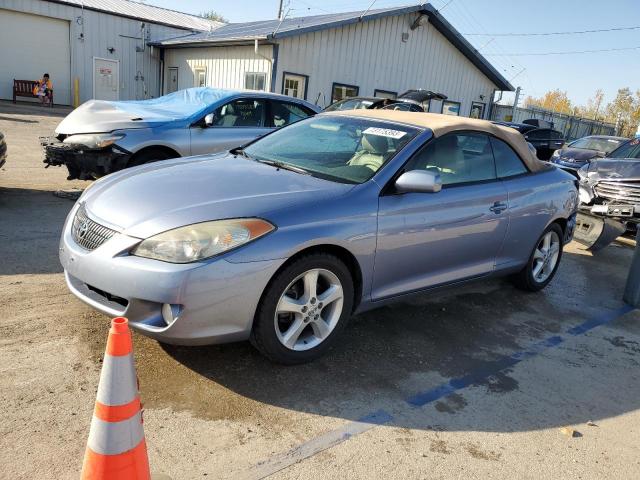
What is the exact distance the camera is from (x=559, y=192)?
5.11 m

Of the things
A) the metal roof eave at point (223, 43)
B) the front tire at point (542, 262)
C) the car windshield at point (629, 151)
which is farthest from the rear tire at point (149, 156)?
the metal roof eave at point (223, 43)

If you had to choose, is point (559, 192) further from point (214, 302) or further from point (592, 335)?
point (214, 302)

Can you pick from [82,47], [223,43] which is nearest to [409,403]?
[223,43]

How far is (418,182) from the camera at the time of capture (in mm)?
3482

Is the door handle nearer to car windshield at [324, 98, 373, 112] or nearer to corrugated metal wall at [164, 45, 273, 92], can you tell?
car windshield at [324, 98, 373, 112]

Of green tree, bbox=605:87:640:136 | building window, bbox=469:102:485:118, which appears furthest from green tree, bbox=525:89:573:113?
building window, bbox=469:102:485:118

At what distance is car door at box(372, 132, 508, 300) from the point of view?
3574 mm

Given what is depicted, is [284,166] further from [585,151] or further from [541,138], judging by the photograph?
[541,138]

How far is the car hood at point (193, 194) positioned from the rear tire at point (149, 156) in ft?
9.77

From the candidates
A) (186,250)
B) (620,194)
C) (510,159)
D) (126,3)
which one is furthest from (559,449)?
(126,3)

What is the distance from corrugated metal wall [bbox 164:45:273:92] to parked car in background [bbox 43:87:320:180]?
876 cm

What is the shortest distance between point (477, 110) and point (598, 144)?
8681mm

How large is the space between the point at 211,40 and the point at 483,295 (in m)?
15.7

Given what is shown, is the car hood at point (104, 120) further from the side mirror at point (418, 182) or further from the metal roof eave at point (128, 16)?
Answer: the metal roof eave at point (128, 16)
